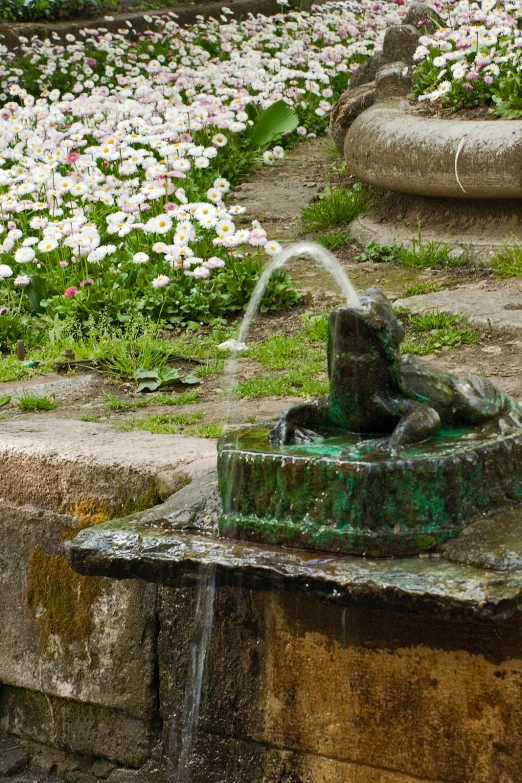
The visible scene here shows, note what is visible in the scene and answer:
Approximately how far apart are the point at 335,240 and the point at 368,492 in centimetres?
509

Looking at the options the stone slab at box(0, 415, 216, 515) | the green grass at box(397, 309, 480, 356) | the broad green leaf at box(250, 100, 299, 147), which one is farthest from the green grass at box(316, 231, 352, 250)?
the stone slab at box(0, 415, 216, 515)

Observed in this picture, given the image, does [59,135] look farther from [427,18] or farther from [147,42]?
[147,42]

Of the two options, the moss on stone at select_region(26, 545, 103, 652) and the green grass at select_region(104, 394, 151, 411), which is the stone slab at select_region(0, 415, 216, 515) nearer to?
the moss on stone at select_region(26, 545, 103, 652)

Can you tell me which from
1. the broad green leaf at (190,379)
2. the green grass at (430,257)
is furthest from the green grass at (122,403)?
the green grass at (430,257)

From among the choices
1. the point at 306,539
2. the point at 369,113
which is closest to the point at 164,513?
the point at 306,539

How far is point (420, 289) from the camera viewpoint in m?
6.29

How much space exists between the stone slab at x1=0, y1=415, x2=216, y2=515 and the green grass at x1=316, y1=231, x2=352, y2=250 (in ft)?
12.9

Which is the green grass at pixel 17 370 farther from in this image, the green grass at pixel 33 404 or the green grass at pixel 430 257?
the green grass at pixel 430 257

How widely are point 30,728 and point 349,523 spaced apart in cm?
165

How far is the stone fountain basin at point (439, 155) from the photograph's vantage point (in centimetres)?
655

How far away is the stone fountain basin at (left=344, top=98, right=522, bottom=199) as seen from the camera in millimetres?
6547

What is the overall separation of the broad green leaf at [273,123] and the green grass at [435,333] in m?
4.46

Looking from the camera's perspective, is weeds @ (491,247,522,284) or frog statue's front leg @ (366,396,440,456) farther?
weeds @ (491,247,522,284)

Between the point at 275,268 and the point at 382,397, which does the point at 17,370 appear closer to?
the point at 275,268
